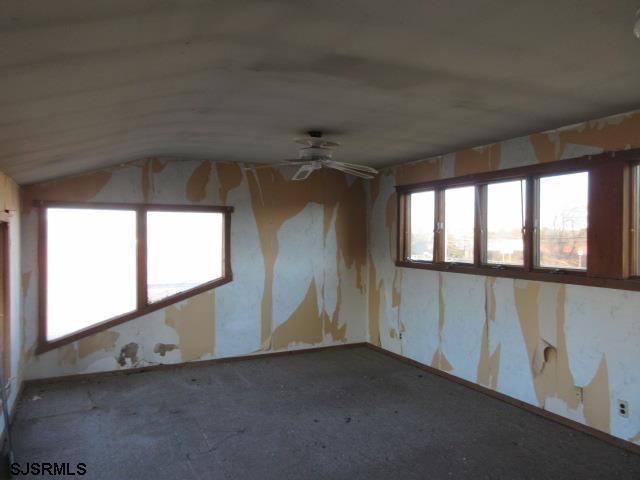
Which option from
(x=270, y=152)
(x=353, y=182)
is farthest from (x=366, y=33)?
(x=353, y=182)

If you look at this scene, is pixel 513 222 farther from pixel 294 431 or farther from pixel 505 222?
pixel 294 431

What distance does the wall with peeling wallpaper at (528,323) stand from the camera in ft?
10.4

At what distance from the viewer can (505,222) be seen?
13.4 ft

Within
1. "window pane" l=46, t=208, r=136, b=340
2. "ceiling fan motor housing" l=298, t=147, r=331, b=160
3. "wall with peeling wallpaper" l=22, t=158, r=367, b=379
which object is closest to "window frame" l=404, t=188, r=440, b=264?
"wall with peeling wallpaper" l=22, t=158, r=367, b=379

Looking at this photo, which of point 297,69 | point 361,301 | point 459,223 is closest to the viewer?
point 297,69

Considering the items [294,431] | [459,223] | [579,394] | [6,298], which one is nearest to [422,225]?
[459,223]

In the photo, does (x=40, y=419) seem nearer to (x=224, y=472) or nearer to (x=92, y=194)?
(x=224, y=472)

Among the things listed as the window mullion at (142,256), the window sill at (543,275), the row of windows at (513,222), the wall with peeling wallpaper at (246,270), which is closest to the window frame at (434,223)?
the row of windows at (513,222)

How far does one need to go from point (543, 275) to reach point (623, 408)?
108 cm

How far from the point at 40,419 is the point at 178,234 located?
218 cm

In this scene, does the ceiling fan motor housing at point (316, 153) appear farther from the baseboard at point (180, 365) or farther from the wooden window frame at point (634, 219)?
the baseboard at point (180, 365)

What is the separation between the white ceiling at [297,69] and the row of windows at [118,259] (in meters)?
1.12

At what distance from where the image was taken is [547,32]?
1752 mm

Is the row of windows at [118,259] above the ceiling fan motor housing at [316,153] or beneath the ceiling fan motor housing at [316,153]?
beneath
